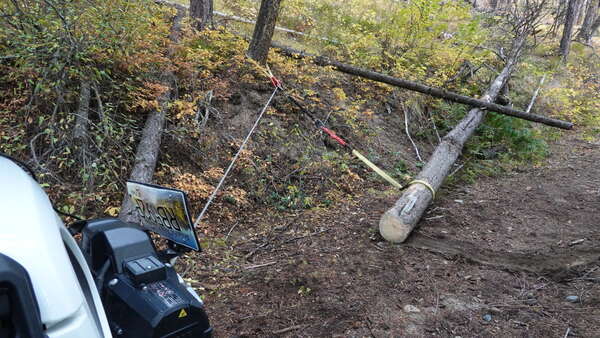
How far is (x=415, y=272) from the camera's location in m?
4.01

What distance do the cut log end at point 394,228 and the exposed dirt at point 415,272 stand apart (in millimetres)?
110

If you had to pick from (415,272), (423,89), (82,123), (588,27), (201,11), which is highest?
(588,27)

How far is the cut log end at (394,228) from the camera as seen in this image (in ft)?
15.3

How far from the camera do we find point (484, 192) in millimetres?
6539

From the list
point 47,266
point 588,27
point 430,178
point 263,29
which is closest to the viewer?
point 47,266

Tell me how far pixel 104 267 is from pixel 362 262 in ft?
9.43

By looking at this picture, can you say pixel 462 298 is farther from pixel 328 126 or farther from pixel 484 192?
pixel 328 126

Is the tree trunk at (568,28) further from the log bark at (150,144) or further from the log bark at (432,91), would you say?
the log bark at (150,144)

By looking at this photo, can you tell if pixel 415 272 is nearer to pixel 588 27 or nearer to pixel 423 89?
pixel 423 89

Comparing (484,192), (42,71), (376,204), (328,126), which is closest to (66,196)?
(42,71)

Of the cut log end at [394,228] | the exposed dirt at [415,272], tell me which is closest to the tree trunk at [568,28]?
the exposed dirt at [415,272]

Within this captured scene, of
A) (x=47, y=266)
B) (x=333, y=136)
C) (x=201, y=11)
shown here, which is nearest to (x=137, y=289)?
(x=47, y=266)

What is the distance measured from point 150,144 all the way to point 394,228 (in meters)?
3.35

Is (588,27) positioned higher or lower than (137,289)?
higher
